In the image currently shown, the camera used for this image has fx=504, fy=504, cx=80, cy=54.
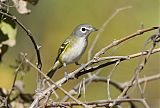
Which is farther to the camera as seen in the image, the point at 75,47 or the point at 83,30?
the point at 75,47

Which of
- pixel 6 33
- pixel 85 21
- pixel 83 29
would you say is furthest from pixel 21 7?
pixel 85 21

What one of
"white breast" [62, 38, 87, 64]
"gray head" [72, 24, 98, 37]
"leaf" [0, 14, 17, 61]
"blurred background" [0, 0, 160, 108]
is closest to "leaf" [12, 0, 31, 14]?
"leaf" [0, 14, 17, 61]

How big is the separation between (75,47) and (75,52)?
74 millimetres

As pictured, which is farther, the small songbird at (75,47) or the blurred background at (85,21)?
the blurred background at (85,21)

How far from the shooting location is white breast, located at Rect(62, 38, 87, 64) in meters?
4.49

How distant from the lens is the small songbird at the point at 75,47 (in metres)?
4.47

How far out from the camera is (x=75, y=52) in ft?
14.9

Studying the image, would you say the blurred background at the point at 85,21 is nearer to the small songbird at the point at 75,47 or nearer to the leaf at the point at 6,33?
the small songbird at the point at 75,47

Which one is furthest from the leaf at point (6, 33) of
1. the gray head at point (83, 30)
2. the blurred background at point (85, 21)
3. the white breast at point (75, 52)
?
the blurred background at point (85, 21)

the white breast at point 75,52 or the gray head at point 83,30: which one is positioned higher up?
the gray head at point 83,30

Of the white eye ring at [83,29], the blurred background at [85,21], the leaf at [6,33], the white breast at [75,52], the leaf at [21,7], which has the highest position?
the blurred background at [85,21]

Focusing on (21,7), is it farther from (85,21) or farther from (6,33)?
(85,21)

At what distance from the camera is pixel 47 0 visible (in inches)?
352

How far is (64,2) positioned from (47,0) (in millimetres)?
413
